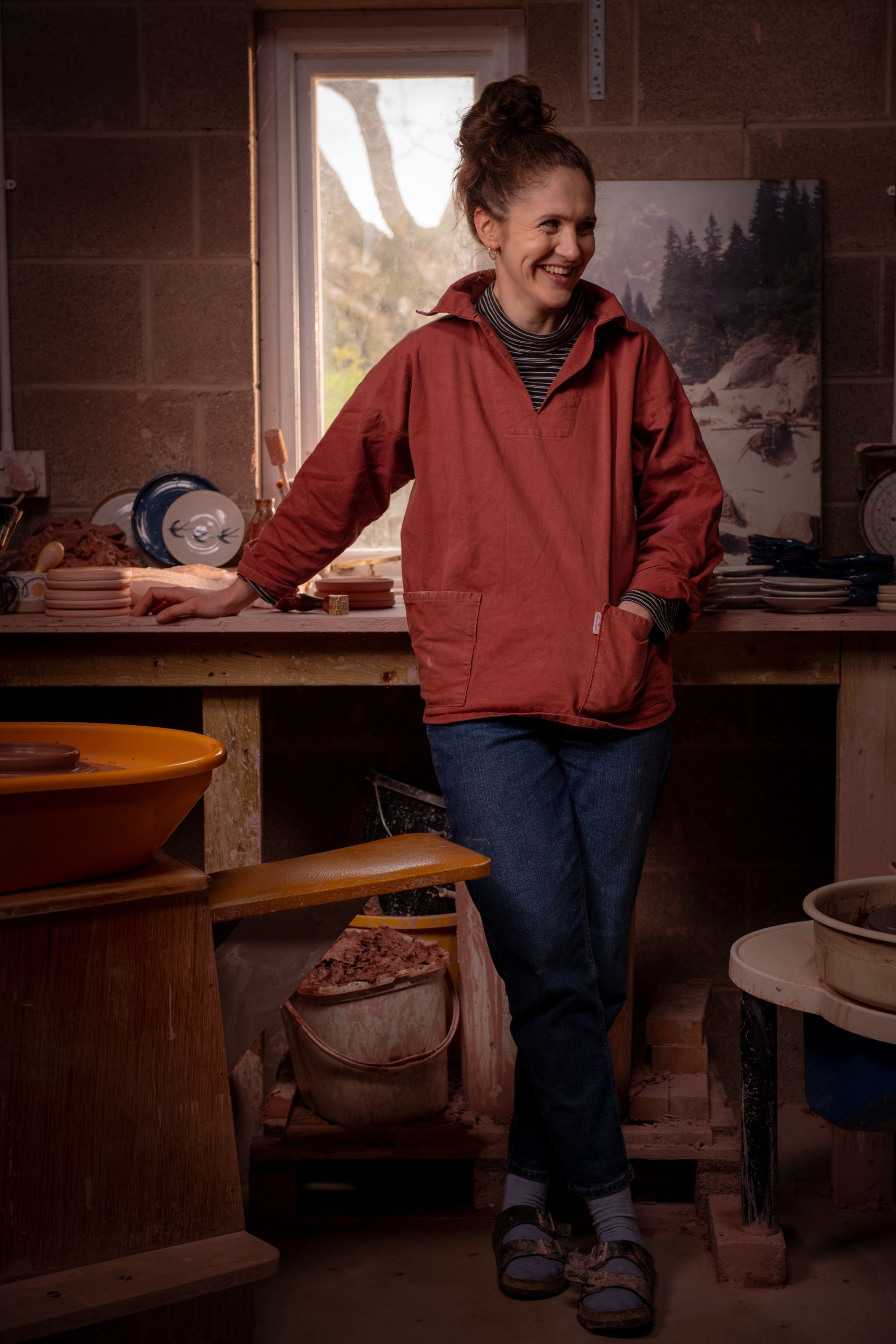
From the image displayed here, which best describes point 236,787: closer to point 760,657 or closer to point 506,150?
point 760,657

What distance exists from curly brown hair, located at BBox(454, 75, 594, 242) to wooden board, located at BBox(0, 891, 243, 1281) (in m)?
1.28

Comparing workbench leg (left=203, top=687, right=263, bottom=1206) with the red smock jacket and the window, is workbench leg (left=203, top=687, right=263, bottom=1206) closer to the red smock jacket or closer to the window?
the red smock jacket

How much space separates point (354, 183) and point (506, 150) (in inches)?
53.4

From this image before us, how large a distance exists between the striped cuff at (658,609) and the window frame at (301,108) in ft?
4.98

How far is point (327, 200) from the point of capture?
3.23 meters

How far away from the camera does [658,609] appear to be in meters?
2.00

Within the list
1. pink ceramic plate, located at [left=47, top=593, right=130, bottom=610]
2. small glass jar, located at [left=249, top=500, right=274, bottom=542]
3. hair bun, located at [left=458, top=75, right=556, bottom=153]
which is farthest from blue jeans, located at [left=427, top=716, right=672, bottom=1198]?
small glass jar, located at [left=249, top=500, right=274, bottom=542]

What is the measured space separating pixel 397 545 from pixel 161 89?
132 centimetres

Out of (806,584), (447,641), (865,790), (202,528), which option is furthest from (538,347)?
(202,528)

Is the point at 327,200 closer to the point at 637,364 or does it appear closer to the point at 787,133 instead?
the point at 787,133

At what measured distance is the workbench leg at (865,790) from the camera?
2.48 metres

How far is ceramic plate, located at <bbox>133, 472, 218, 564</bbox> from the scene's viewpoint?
9.98 feet

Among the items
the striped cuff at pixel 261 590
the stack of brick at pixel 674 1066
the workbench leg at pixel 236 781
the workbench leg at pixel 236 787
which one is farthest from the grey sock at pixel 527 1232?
the striped cuff at pixel 261 590

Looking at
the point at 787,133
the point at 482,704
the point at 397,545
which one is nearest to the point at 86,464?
the point at 397,545
